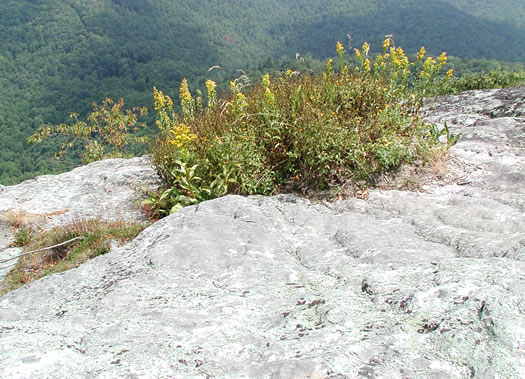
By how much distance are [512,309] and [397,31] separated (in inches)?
8565

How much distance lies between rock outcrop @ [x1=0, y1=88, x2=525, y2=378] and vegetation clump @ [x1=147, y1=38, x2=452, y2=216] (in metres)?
0.88

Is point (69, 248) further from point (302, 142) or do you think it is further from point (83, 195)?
point (302, 142)

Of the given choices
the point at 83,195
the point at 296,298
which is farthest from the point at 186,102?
the point at 296,298

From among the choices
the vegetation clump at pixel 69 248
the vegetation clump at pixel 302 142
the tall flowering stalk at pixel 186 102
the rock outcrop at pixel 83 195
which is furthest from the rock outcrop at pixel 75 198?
the tall flowering stalk at pixel 186 102

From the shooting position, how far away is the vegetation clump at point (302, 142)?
16.9ft

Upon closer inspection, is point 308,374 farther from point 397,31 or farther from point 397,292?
point 397,31

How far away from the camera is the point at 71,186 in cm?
816

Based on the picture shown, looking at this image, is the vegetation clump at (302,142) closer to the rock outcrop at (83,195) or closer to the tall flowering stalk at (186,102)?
the rock outcrop at (83,195)

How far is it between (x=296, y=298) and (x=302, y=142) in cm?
325

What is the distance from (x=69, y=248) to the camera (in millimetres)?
5863

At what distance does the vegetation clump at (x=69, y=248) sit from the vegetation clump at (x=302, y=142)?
757mm

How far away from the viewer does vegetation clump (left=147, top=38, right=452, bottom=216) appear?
16.9 feet

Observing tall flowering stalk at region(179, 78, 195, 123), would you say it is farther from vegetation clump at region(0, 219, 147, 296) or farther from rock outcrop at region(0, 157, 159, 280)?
vegetation clump at region(0, 219, 147, 296)

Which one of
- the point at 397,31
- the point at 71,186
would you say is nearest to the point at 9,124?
the point at 71,186
